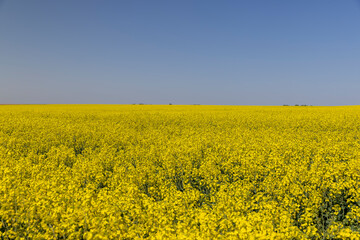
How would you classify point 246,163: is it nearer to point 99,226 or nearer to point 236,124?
point 99,226

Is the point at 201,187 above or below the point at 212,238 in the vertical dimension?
below

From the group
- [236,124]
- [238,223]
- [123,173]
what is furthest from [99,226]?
[236,124]

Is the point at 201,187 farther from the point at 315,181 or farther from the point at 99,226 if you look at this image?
the point at 99,226

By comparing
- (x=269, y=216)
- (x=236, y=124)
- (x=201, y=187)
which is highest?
(x=236, y=124)

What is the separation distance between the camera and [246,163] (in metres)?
9.45

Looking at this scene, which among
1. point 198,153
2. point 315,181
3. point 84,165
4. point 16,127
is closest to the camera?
point 315,181

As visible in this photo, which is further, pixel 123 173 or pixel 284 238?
pixel 123 173

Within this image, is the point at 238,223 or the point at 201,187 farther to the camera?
the point at 201,187

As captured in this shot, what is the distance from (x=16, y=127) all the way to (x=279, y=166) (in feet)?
71.7

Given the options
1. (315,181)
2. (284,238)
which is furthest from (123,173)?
(315,181)

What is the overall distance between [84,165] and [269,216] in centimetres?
735

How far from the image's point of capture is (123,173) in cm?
888

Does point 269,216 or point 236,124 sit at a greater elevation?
point 236,124

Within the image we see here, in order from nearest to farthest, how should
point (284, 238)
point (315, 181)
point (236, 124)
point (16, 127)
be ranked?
point (284, 238) → point (315, 181) → point (16, 127) → point (236, 124)
